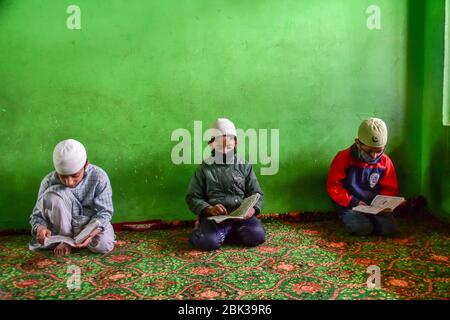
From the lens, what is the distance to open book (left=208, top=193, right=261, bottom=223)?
8.93 feet

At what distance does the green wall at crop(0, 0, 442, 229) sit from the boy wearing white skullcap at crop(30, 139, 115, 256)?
414 millimetres

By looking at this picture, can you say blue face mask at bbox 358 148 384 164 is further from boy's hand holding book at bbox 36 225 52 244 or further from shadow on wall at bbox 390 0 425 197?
boy's hand holding book at bbox 36 225 52 244

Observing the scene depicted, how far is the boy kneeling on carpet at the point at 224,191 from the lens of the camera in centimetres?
293

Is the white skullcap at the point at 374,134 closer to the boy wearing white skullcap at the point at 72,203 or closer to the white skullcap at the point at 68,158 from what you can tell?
the boy wearing white skullcap at the point at 72,203

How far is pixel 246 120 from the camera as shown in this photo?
3.40 meters

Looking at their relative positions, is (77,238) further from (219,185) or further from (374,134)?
(374,134)

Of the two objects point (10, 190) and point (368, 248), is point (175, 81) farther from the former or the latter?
point (368, 248)

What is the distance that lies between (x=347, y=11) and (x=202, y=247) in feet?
7.06

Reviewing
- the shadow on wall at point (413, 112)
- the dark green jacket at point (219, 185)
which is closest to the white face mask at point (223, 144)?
the dark green jacket at point (219, 185)

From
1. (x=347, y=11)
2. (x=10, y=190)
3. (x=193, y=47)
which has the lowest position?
(x=10, y=190)

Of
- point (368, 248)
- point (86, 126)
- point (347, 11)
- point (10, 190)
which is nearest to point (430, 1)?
point (347, 11)

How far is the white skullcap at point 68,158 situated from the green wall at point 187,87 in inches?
20.2

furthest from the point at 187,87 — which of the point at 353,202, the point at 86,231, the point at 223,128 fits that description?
the point at 353,202

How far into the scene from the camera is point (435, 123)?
3.41 metres
